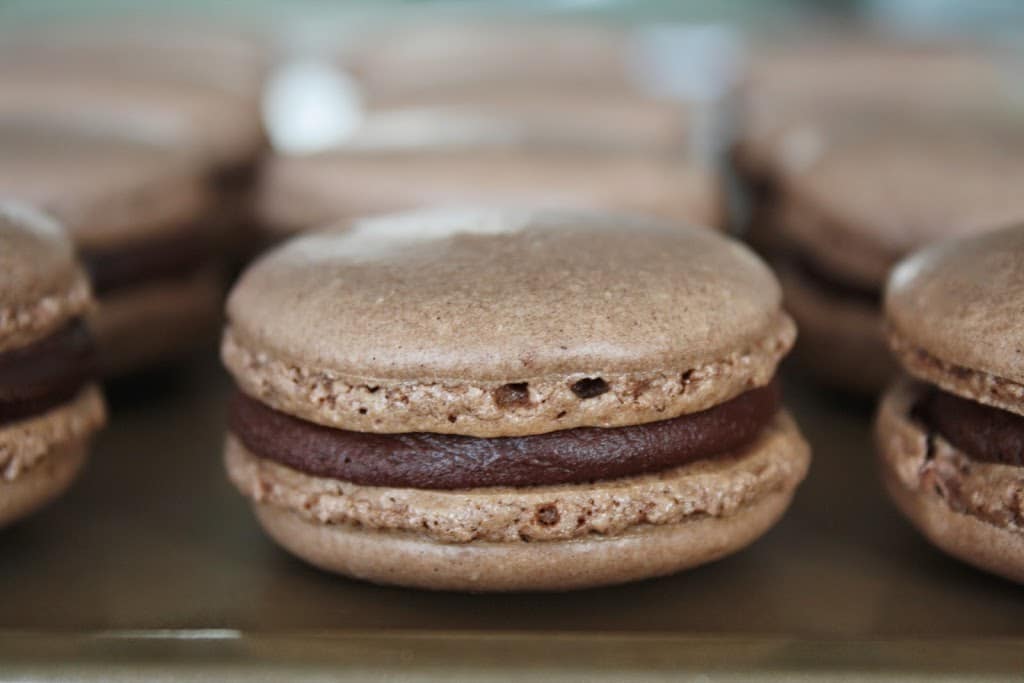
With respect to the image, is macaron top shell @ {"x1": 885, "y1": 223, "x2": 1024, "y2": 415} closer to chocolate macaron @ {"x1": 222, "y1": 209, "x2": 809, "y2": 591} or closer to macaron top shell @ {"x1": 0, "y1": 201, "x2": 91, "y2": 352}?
chocolate macaron @ {"x1": 222, "y1": 209, "x2": 809, "y2": 591}

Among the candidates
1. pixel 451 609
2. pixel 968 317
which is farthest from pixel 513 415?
pixel 968 317

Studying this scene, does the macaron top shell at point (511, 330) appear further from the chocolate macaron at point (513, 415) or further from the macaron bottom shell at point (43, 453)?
the macaron bottom shell at point (43, 453)

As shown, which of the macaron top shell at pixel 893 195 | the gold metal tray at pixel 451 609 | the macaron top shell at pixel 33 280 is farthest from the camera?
the macaron top shell at pixel 893 195

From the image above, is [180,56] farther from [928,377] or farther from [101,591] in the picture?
[928,377]

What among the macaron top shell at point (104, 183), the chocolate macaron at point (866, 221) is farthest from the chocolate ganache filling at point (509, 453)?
the macaron top shell at point (104, 183)

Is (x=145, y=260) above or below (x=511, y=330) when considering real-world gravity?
below

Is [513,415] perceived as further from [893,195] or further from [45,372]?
[893,195]

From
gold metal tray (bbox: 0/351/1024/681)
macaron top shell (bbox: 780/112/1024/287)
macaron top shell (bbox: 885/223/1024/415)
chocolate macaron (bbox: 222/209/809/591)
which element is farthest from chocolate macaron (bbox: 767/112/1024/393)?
chocolate macaron (bbox: 222/209/809/591)
